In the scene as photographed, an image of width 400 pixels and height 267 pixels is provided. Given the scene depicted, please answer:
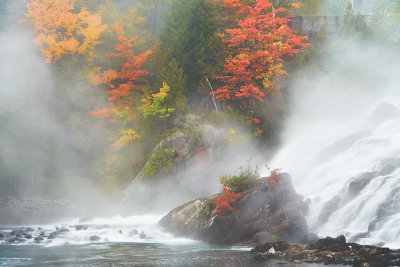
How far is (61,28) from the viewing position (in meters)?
33.0

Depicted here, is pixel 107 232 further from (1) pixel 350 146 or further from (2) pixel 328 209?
(1) pixel 350 146

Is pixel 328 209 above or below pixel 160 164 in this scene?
below

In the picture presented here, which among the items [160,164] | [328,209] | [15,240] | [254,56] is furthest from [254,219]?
[254,56]

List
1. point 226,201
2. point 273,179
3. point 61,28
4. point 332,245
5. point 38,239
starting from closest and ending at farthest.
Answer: point 332,245
point 226,201
point 38,239
point 273,179
point 61,28

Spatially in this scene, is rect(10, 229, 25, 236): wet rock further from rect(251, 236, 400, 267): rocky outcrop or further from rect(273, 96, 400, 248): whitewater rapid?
rect(273, 96, 400, 248): whitewater rapid

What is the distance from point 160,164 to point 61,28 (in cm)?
1360

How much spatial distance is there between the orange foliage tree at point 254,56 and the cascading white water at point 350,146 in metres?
3.32

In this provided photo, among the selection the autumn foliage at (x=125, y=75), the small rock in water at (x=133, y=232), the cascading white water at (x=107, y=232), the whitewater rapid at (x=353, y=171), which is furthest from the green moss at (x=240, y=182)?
the autumn foliage at (x=125, y=75)

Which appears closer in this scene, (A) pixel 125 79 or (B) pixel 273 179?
(B) pixel 273 179

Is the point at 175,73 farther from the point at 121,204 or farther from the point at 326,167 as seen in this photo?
the point at 326,167

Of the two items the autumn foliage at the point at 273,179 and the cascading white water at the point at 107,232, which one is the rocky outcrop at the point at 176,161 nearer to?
→ the cascading white water at the point at 107,232

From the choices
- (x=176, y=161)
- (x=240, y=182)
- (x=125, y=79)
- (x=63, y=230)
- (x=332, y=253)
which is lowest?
(x=332, y=253)

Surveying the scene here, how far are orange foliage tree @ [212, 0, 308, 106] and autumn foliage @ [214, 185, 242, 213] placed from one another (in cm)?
1023

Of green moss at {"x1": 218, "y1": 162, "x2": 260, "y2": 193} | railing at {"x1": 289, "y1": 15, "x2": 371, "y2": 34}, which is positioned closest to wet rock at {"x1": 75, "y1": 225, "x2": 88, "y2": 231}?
green moss at {"x1": 218, "y1": 162, "x2": 260, "y2": 193}
